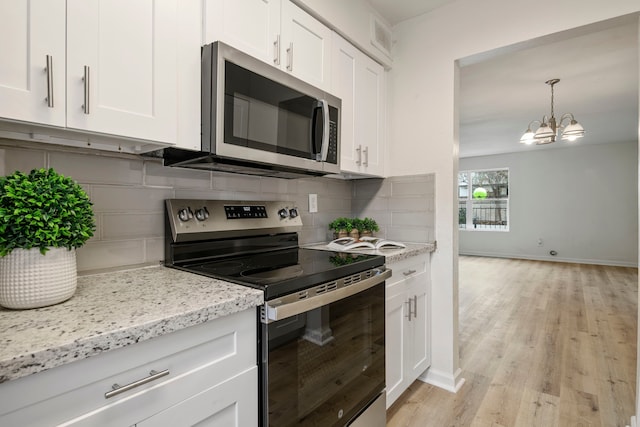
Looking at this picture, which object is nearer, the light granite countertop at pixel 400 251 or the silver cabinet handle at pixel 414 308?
the light granite countertop at pixel 400 251

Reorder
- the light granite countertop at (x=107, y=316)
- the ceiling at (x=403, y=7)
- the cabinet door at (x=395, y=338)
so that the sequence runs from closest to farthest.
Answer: the light granite countertop at (x=107, y=316) < the cabinet door at (x=395, y=338) < the ceiling at (x=403, y=7)

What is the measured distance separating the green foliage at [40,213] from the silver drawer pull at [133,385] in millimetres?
366

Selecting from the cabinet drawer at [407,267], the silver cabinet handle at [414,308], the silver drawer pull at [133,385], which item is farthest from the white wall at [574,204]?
the silver drawer pull at [133,385]

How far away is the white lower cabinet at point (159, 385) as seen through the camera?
60cm

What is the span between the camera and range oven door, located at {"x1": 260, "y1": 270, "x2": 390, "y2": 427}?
99 centimetres

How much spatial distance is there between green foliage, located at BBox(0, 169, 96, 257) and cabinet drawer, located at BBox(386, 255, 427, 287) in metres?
1.31

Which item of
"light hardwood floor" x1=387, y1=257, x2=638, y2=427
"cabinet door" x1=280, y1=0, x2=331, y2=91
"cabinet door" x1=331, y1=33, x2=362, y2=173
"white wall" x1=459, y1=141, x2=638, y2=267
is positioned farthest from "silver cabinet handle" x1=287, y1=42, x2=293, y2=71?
"white wall" x1=459, y1=141, x2=638, y2=267

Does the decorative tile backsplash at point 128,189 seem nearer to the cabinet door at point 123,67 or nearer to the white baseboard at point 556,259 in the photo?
the cabinet door at point 123,67

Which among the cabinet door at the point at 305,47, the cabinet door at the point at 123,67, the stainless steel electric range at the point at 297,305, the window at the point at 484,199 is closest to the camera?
the cabinet door at the point at 123,67

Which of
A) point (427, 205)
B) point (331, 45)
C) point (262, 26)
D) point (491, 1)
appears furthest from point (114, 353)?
point (491, 1)

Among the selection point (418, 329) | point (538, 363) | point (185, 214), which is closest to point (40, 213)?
point (185, 214)

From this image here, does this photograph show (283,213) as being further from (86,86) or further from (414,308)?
(86,86)

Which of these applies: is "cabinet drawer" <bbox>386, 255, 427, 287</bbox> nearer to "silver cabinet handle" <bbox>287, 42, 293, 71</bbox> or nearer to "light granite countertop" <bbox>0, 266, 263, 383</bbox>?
"light granite countertop" <bbox>0, 266, 263, 383</bbox>

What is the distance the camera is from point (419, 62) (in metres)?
2.22
